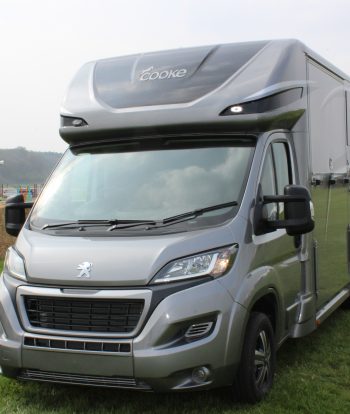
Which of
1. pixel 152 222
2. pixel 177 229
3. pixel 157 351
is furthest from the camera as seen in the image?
pixel 152 222

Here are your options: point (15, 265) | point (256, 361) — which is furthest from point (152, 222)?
point (256, 361)

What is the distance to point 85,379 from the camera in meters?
4.26

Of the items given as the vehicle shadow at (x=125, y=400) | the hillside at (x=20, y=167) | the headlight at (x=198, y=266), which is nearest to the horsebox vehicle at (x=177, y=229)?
the headlight at (x=198, y=266)

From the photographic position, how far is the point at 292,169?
555cm

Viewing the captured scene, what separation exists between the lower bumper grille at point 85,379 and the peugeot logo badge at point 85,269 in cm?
70

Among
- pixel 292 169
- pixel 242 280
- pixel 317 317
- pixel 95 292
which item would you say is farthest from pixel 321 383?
pixel 95 292

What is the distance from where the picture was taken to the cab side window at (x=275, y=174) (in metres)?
5.02

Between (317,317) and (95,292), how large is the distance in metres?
2.66

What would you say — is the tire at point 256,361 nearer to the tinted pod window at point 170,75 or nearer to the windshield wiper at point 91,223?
the windshield wiper at point 91,223

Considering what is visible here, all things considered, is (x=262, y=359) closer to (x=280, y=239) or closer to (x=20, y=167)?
(x=280, y=239)

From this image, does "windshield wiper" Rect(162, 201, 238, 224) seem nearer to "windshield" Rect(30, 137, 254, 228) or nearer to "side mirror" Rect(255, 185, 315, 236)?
"windshield" Rect(30, 137, 254, 228)

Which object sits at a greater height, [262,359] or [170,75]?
[170,75]

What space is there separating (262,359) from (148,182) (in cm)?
168

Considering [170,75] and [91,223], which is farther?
[170,75]
